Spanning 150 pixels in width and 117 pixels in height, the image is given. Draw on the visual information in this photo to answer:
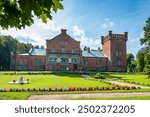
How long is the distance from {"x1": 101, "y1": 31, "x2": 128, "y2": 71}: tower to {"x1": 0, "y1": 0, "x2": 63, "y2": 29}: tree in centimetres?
6280

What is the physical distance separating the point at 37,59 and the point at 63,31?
9679 millimetres

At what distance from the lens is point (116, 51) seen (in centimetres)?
6669

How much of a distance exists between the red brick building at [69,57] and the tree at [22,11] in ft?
184

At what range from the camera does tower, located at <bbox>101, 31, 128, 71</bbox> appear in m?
65.9

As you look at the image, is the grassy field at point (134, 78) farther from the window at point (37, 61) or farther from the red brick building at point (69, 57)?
the window at point (37, 61)

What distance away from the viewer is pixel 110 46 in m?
65.8

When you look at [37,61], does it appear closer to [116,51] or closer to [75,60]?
[75,60]

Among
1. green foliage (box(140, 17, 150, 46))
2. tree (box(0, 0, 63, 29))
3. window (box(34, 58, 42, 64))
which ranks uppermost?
green foliage (box(140, 17, 150, 46))

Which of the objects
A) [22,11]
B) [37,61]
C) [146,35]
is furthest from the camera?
[37,61]

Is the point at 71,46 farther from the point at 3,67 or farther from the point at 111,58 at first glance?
the point at 3,67

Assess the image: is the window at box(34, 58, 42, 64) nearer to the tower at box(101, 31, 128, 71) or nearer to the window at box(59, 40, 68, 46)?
the window at box(59, 40, 68, 46)

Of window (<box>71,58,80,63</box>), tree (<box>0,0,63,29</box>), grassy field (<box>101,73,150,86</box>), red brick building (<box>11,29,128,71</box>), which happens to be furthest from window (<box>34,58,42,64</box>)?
tree (<box>0,0,63,29</box>)

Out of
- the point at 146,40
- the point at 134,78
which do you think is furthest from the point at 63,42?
the point at 134,78

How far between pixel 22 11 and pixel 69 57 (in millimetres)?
57915
